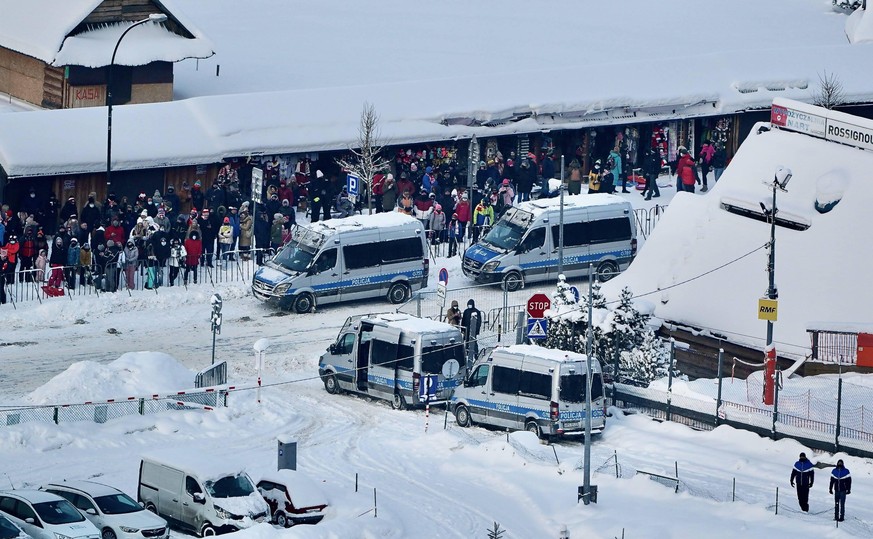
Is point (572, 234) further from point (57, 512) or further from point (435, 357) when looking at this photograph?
point (57, 512)

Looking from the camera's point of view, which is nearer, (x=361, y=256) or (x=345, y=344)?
(x=345, y=344)

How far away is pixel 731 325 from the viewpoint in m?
43.4

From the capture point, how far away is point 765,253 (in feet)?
146

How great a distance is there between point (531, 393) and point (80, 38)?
25.0 meters

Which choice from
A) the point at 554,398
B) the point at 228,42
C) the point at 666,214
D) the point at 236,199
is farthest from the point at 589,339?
the point at 228,42

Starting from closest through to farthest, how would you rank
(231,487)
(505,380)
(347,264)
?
(231,487) < (505,380) < (347,264)

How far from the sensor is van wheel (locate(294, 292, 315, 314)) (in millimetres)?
46312

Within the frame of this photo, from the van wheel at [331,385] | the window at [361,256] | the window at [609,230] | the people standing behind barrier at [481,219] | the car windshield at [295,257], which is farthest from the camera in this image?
the people standing behind barrier at [481,219]

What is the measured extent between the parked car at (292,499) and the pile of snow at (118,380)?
6643 millimetres

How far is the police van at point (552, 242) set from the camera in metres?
48.2

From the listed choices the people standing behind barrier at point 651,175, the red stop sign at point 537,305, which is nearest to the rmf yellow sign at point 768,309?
the red stop sign at point 537,305

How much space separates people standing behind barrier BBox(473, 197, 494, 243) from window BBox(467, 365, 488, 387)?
42.5 feet

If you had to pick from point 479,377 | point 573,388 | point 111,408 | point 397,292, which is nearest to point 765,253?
point 573,388

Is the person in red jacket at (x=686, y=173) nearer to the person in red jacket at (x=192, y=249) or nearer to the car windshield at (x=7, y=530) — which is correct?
the person in red jacket at (x=192, y=249)
